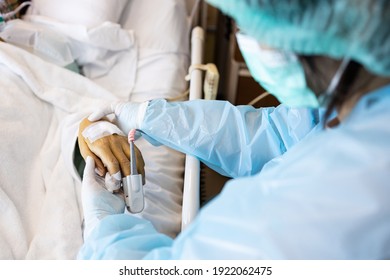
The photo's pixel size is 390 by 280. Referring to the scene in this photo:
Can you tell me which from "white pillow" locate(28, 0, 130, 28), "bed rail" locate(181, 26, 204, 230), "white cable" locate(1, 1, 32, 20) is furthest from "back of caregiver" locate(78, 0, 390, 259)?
"white cable" locate(1, 1, 32, 20)

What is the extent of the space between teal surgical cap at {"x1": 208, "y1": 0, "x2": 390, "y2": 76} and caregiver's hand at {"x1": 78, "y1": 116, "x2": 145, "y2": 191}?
1.64ft

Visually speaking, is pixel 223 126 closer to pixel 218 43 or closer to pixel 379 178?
pixel 379 178

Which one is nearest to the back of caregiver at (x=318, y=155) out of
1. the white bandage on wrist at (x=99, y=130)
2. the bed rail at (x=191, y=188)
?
the bed rail at (x=191, y=188)

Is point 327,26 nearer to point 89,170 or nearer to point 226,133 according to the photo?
point 226,133

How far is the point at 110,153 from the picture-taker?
0.90m

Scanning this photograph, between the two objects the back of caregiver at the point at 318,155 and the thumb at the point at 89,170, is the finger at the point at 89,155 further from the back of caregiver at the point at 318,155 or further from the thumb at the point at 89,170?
the back of caregiver at the point at 318,155

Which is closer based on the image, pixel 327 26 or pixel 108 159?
pixel 327 26

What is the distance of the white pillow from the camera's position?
1.31m

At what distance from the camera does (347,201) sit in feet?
1.51

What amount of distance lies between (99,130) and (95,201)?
0.75 feet

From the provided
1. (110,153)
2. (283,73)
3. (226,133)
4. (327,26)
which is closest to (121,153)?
(110,153)

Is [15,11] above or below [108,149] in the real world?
above
